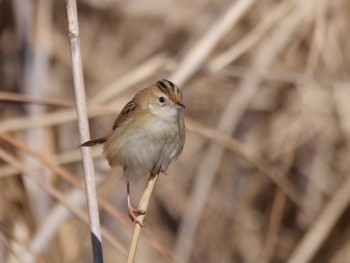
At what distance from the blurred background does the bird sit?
1340mm

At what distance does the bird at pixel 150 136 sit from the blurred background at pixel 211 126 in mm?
1340

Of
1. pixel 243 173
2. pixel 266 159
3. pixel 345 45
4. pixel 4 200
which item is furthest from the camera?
pixel 243 173

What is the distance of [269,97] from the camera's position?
4.43 meters

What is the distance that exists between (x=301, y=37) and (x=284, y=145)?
0.72 metres

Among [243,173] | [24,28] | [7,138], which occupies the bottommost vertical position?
[243,173]

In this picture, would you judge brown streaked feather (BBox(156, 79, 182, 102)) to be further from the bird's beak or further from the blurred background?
the blurred background

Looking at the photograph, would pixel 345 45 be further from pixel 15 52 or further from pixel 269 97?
pixel 15 52

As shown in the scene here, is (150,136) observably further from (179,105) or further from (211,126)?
(211,126)

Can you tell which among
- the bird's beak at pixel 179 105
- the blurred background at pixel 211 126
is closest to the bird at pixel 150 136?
the bird's beak at pixel 179 105

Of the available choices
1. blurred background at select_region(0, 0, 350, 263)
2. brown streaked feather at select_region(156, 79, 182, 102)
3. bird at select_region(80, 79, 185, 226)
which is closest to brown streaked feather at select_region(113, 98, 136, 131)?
bird at select_region(80, 79, 185, 226)

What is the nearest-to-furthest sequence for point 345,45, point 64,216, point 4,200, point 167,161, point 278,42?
point 167,161 < point 64,216 < point 4,200 < point 278,42 < point 345,45

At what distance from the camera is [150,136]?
2.13m

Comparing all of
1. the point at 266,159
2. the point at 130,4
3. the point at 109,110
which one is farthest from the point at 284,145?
the point at 109,110

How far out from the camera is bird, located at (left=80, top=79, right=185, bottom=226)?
209 cm
